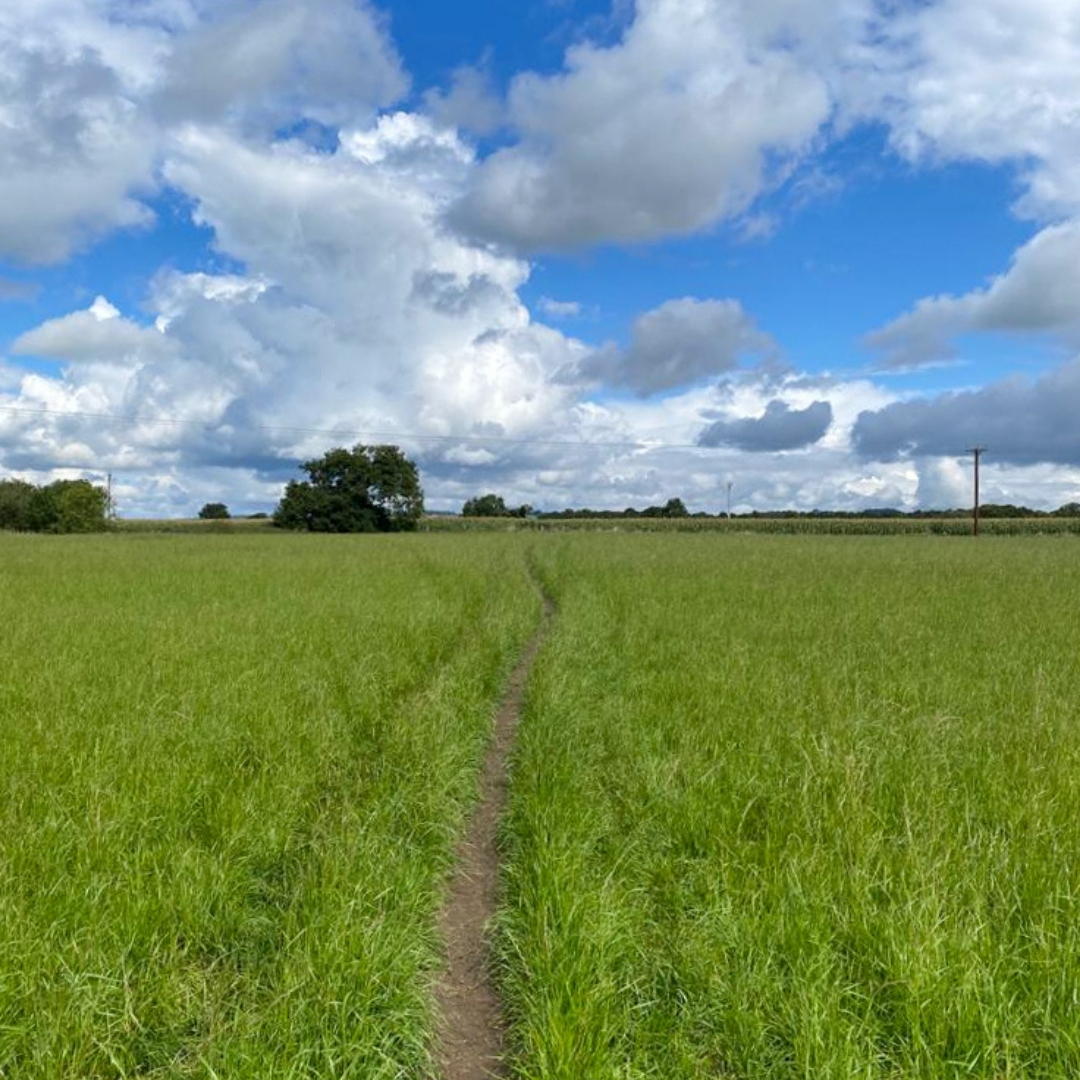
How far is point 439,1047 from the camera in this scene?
3.50 m

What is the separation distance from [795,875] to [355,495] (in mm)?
103905

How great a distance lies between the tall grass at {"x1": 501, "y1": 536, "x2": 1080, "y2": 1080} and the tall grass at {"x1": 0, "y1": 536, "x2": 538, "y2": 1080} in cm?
69

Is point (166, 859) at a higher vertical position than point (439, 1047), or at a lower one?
higher

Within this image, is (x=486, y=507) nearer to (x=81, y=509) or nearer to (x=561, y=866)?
(x=81, y=509)

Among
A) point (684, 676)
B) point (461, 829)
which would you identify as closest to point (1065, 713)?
point (684, 676)

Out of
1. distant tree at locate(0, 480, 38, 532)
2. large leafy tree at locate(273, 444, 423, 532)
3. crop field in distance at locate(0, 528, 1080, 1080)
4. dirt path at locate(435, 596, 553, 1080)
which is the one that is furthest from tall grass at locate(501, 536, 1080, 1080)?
distant tree at locate(0, 480, 38, 532)

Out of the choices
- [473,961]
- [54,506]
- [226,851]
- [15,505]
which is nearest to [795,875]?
[473,961]

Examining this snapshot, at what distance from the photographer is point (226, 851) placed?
15.8ft

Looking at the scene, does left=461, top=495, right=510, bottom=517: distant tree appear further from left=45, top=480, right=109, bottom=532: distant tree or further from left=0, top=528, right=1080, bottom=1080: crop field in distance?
left=0, top=528, right=1080, bottom=1080: crop field in distance

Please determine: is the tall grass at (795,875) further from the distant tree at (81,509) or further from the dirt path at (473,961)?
the distant tree at (81,509)

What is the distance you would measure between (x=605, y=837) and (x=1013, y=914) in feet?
7.95

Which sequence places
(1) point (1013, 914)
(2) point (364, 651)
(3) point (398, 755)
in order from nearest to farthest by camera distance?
(1) point (1013, 914), (3) point (398, 755), (2) point (364, 651)

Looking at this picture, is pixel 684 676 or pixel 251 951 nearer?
pixel 251 951

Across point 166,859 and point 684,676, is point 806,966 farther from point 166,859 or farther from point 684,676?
point 684,676
